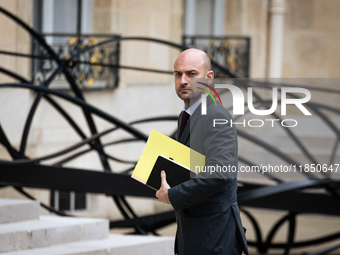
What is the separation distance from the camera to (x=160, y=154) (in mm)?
1911

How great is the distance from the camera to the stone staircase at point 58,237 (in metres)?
3.40

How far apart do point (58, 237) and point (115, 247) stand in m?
0.43

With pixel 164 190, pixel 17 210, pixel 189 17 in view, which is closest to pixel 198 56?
pixel 164 190

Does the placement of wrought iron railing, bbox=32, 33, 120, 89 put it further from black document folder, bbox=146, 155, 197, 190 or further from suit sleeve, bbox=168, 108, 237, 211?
suit sleeve, bbox=168, 108, 237, 211

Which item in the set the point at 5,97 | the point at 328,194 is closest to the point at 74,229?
the point at 328,194

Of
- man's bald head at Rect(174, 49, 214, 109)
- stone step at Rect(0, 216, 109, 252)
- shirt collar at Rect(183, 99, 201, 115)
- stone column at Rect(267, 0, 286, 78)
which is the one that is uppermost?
stone column at Rect(267, 0, 286, 78)

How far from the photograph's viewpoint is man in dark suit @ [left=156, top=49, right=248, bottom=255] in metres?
1.81

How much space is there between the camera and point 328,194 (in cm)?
416

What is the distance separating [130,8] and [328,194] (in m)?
4.82

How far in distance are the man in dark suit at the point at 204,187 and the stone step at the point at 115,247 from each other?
1.63 metres

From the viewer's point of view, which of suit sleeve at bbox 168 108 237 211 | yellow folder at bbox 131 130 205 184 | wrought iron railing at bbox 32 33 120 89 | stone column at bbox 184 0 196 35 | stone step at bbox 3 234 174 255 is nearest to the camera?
suit sleeve at bbox 168 108 237 211

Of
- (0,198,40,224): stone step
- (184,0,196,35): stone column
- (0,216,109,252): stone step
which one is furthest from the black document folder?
(184,0,196,35): stone column

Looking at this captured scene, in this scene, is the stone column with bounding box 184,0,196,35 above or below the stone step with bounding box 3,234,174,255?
above

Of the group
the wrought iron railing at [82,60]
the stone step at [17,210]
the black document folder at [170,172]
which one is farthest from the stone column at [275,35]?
the black document folder at [170,172]
